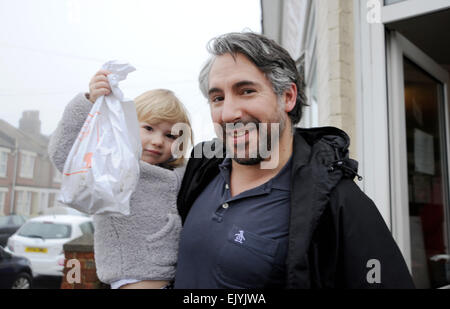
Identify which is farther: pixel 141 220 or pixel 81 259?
pixel 81 259

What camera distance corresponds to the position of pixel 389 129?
2.16m

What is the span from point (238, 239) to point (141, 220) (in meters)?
0.46

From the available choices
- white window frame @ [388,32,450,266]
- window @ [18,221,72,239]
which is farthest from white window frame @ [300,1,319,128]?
window @ [18,221,72,239]

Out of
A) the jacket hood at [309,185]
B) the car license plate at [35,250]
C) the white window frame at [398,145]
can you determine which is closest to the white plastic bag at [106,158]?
the jacket hood at [309,185]

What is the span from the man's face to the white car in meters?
9.14

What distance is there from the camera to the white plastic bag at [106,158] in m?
1.26

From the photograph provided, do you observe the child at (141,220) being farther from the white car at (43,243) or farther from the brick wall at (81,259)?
the white car at (43,243)

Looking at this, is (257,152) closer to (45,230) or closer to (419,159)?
(419,159)

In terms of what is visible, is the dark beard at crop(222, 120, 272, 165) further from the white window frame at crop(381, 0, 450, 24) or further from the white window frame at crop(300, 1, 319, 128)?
the white window frame at crop(300, 1, 319, 128)

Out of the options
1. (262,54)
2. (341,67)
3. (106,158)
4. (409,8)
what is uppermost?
(409,8)

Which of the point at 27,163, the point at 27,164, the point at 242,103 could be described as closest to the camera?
the point at 242,103

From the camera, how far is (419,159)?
2543 millimetres

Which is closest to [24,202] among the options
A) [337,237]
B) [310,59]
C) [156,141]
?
[310,59]
